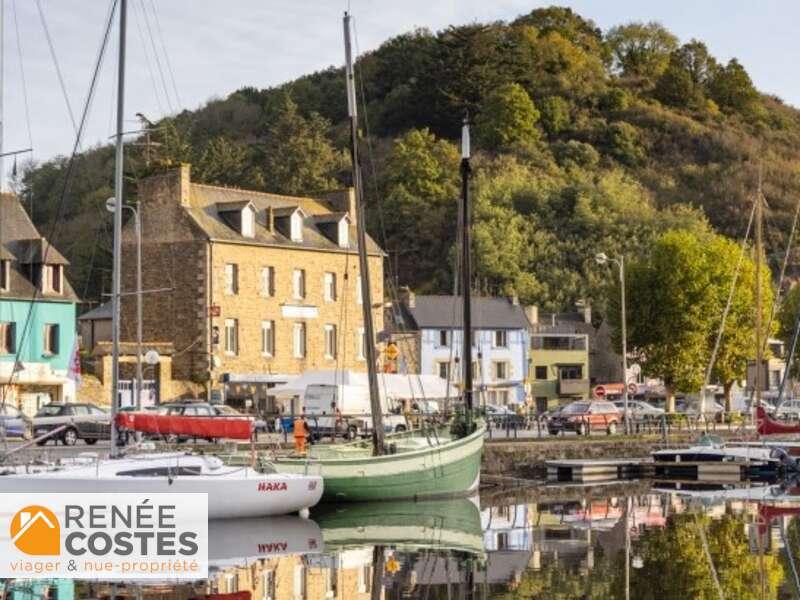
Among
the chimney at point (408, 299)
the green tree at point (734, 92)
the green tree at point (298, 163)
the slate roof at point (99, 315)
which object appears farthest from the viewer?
the green tree at point (734, 92)

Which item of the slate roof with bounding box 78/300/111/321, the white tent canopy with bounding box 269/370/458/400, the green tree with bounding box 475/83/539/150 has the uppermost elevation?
the green tree with bounding box 475/83/539/150

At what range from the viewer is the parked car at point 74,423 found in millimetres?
47406

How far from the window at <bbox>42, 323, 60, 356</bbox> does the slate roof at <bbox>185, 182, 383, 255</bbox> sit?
281 inches

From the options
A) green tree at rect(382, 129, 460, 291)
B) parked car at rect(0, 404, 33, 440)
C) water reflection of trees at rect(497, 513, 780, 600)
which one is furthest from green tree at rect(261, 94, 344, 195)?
water reflection of trees at rect(497, 513, 780, 600)

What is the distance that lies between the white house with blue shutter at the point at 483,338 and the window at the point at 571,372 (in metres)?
4.85

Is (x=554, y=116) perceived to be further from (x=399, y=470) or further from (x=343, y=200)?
(x=399, y=470)

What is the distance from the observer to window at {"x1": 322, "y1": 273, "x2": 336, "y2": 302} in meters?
66.0

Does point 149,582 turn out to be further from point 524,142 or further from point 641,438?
point 524,142

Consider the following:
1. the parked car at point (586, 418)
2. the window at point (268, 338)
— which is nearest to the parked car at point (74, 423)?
the window at point (268, 338)

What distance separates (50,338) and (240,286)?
8247 mm

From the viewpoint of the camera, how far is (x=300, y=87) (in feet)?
538

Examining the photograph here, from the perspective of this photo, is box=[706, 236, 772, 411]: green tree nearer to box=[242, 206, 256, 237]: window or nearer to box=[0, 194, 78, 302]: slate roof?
box=[242, 206, 256, 237]: window

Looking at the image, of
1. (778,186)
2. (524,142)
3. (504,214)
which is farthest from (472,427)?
(778,186)

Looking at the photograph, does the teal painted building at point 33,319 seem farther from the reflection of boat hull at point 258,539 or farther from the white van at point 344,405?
the reflection of boat hull at point 258,539
